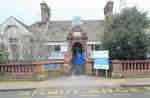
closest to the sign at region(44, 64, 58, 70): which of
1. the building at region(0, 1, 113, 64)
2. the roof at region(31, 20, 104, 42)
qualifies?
the building at region(0, 1, 113, 64)

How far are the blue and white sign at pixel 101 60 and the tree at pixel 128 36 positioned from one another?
997mm

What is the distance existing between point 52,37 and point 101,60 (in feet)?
67.3

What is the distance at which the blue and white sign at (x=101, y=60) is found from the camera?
84.5ft

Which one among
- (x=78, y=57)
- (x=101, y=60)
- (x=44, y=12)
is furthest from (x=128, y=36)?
(x=44, y=12)

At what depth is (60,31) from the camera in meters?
47.3

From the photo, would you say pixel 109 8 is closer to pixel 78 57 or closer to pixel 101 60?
pixel 78 57

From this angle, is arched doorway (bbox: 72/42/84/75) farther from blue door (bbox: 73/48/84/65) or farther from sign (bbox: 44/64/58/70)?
sign (bbox: 44/64/58/70)

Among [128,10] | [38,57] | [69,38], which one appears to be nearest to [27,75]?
[128,10]

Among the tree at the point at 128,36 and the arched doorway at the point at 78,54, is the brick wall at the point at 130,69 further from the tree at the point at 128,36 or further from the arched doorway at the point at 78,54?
the arched doorway at the point at 78,54

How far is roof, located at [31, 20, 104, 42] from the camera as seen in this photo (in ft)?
149

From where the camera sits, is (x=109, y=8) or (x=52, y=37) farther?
(x=109, y=8)

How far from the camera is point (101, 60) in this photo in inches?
1037

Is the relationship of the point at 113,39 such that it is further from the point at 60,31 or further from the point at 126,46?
the point at 60,31

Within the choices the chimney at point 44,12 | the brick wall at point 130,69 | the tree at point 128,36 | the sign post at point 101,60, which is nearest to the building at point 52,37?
the chimney at point 44,12
